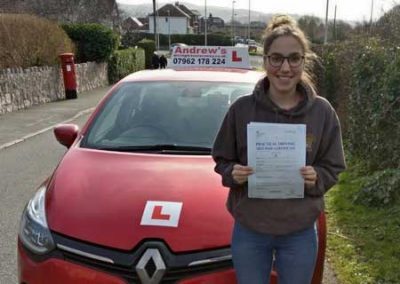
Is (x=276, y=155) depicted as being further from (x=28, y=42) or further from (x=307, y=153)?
(x=28, y=42)

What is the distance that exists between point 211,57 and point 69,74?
1256 centimetres

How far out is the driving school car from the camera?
115 inches

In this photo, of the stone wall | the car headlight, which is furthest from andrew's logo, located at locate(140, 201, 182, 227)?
the stone wall

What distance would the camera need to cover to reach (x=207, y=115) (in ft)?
14.1

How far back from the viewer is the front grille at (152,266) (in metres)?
2.87

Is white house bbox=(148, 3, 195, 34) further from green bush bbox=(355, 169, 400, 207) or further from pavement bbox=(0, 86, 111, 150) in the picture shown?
green bush bbox=(355, 169, 400, 207)

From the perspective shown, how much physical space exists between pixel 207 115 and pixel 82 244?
1672 mm

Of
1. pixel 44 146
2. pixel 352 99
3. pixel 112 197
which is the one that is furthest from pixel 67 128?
pixel 44 146

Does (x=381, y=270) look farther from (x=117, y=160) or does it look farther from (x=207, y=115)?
(x=117, y=160)

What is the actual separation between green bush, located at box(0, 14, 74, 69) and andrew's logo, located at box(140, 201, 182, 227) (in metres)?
13.8

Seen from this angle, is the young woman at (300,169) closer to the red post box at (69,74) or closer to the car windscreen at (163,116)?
the car windscreen at (163,116)

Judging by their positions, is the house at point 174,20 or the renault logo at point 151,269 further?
the house at point 174,20

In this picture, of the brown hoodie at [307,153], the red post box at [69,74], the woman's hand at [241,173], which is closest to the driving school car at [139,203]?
the brown hoodie at [307,153]

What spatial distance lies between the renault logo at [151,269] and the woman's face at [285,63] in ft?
3.52
